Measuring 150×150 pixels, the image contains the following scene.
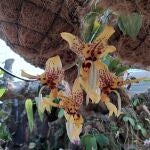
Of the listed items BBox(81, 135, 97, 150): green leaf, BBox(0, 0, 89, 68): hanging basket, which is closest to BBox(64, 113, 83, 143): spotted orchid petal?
BBox(0, 0, 89, 68): hanging basket

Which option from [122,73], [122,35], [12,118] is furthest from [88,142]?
[122,35]

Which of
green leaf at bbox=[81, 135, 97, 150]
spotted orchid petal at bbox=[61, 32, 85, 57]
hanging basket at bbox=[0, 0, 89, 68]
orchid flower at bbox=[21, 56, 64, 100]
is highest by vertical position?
hanging basket at bbox=[0, 0, 89, 68]

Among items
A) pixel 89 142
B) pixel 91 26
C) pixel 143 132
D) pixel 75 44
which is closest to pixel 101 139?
pixel 89 142

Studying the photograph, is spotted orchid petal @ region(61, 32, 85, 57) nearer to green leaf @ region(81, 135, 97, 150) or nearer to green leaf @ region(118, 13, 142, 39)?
green leaf @ region(118, 13, 142, 39)

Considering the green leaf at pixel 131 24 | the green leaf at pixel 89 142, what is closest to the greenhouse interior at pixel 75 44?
the green leaf at pixel 131 24

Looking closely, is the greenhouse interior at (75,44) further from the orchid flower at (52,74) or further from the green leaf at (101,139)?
the green leaf at (101,139)
